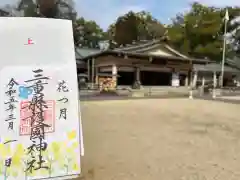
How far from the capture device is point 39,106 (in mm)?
2346

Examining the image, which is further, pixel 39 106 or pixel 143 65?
pixel 143 65

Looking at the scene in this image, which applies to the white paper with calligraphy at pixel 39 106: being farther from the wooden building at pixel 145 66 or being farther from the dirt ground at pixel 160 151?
the wooden building at pixel 145 66

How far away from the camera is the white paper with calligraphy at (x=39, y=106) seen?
2242mm

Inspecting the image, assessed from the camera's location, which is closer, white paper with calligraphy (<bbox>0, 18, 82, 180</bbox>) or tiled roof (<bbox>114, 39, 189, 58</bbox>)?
white paper with calligraphy (<bbox>0, 18, 82, 180</bbox>)

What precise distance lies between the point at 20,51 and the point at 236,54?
43580 mm

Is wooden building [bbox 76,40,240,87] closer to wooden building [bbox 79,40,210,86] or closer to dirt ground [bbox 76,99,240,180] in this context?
wooden building [bbox 79,40,210,86]

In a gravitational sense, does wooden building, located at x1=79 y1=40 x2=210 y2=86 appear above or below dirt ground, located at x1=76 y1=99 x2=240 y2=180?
above

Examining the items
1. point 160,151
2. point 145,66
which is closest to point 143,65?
point 145,66

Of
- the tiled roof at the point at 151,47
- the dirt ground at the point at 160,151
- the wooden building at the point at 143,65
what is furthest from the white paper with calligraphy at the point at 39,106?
the tiled roof at the point at 151,47

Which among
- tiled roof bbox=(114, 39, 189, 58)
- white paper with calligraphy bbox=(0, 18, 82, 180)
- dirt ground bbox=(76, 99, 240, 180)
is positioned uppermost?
tiled roof bbox=(114, 39, 189, 58)

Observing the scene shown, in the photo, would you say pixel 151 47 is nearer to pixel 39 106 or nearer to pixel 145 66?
pixel 145 66

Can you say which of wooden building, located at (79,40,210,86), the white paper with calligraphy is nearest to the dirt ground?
the white paper with calligraphy

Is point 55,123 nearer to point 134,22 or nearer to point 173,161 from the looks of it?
point 173,161

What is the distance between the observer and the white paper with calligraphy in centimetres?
224
